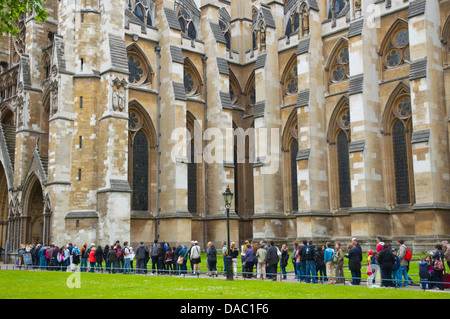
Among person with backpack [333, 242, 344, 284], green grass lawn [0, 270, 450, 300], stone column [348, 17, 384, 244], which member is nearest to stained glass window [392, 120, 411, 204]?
stone column [348, 17, 384, 244]

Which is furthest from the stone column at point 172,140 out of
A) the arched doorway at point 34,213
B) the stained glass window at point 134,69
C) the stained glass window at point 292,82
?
the stained glass window at point 292,82

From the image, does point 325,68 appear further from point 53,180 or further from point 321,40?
point 53,180

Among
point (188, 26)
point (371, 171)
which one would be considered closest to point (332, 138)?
point (371, 171)

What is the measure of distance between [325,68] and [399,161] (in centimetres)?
757

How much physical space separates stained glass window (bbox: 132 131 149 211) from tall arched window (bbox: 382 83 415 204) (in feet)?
46.4

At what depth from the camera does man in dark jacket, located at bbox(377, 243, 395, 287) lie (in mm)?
15680

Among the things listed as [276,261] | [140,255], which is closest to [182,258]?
[140,255]

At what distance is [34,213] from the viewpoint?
30969 millimetres

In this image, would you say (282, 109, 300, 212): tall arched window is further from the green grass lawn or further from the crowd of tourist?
the green grass lawn

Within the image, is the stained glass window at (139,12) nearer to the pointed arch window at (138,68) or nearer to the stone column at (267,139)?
the pointed arch window at (138,68)

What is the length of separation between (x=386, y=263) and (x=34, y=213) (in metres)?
22.0

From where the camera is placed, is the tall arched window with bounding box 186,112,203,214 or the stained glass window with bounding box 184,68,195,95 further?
the stained glass window with bounding box 184,68,195,95

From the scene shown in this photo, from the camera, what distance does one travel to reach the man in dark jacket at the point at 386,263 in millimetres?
15680

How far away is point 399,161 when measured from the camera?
29.0 m
